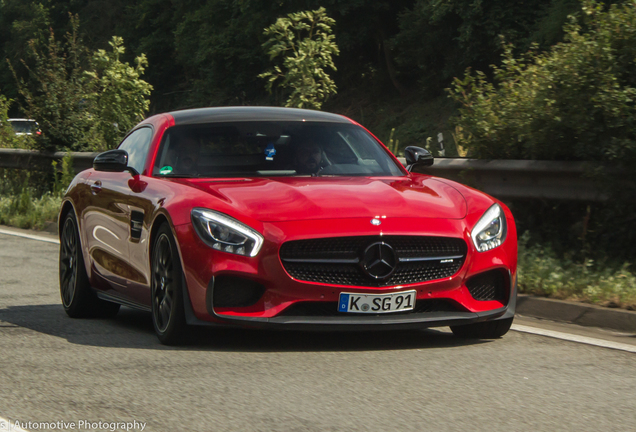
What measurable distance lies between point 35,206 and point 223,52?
34.5 m

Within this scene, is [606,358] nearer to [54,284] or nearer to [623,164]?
[623,164]

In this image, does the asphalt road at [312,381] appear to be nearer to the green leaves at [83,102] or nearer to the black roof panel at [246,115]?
the black roof panel at [246,115]

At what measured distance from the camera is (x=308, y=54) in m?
16.8

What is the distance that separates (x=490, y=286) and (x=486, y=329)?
0.38 m

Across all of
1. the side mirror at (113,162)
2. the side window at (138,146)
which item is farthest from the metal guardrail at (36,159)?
the side mirror at (113,162)

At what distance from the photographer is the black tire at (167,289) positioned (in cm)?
607

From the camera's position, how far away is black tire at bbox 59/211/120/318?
7824 millimetres

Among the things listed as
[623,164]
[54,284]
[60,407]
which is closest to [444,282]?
[60,407]

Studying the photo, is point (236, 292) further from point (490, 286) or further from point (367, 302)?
point (490, 286)

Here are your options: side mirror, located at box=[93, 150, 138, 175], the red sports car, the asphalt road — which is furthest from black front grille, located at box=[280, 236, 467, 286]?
side mirror, located at box=[93, 150, 138, 175]

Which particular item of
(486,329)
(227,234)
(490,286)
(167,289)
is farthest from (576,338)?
(167,289)

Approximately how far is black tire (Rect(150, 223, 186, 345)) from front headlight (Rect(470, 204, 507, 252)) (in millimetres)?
1723

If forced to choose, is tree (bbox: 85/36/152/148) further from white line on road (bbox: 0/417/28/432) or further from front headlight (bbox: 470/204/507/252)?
white line on road (bbox: 0/417/28/432)

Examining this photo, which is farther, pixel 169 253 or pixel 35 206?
pixel 35 206
